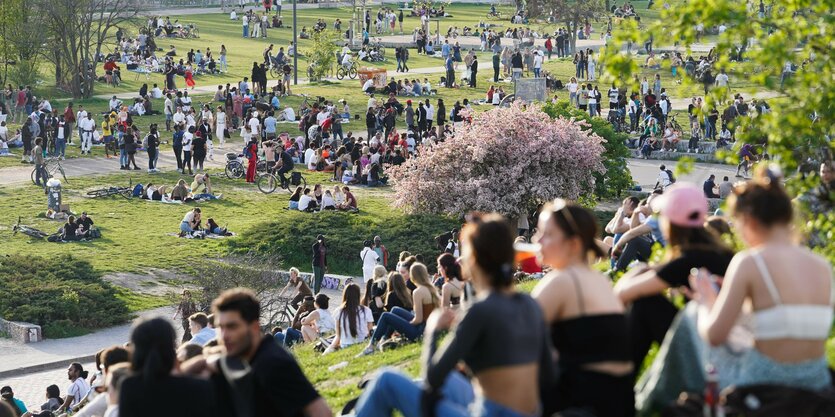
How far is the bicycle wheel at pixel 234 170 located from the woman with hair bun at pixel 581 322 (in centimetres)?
3111

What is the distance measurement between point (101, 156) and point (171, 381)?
114 ft

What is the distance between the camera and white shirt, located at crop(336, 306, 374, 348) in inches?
626

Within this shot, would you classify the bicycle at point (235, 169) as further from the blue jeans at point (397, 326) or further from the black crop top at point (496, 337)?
the black crop top at point (496, 337)

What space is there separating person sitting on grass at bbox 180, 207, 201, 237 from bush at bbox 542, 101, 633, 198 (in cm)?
812

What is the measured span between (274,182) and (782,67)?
26.8 m

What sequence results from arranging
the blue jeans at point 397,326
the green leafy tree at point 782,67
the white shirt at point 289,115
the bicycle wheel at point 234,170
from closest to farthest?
the green leafy tree at point 782,67
the blue jeans at point 397,326
the bicycle wheel at point 234,170
the white shirt at point 289,115

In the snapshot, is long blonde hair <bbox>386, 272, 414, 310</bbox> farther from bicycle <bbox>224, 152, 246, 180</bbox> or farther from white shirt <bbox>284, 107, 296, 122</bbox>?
white shirt <bbox>284, 107, 296, 122</bbox>

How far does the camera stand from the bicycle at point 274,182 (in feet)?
117

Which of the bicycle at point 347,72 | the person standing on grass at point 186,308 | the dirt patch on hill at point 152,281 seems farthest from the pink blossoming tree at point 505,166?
the bicycle at point 347,72

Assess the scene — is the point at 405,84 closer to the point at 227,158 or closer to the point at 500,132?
the point at 227,158

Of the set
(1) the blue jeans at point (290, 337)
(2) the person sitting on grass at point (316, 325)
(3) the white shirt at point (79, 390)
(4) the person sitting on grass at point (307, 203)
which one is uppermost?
(2) the person sitting on grass at point (316, 325)

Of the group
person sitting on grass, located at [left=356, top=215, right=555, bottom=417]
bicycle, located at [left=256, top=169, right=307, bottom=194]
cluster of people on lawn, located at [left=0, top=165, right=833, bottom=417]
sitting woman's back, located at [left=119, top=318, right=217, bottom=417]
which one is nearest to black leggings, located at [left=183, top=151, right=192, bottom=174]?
bicycle, located at [left=256, top=169, right=307, bottom=194]

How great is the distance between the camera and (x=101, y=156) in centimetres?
4056

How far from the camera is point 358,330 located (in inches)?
628
